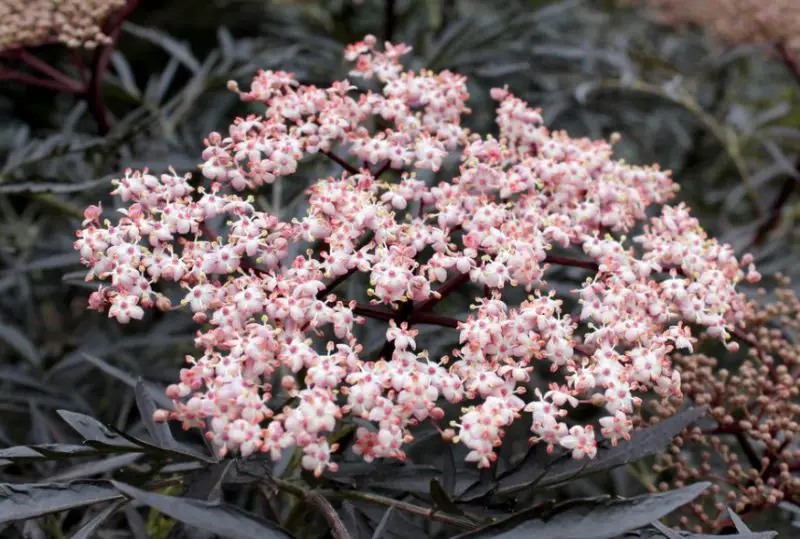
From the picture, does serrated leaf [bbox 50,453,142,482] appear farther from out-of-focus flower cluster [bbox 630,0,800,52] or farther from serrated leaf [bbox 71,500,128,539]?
out-of-focus flower cluster [bbox 630,0,800,52]

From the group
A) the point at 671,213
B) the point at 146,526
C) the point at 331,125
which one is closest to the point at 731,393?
the point at 671,213

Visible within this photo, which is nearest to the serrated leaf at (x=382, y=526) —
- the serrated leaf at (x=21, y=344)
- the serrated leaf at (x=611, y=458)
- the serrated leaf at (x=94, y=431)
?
the serrated leaf at (x=611, y=458)

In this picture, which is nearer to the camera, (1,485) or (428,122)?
(1,485)

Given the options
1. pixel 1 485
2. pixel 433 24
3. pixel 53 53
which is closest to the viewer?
pixel 1 485

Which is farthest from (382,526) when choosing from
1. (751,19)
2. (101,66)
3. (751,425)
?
(751,19)

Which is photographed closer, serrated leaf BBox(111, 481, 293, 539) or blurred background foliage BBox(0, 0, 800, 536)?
serrated leaf BBox(111, 481, 293, 539)

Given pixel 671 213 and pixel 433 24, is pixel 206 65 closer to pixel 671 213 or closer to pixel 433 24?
pixel 433 24

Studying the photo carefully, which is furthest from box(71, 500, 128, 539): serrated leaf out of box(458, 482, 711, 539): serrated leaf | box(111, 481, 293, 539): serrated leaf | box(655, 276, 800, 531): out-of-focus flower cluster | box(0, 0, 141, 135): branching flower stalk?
box(0, 0, 141, 135): branching flower stalk
